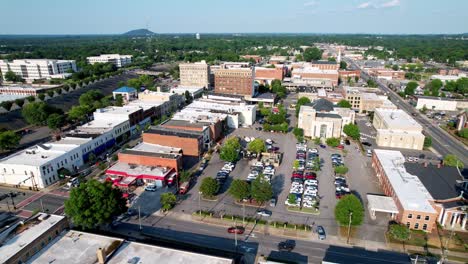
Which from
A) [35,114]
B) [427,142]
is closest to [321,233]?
→ [427,142]

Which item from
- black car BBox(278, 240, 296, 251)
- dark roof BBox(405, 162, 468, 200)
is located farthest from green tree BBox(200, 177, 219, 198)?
dark roof BBox(405, 162, 468, 200)

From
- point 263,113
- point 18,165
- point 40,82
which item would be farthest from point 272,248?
point 40,82

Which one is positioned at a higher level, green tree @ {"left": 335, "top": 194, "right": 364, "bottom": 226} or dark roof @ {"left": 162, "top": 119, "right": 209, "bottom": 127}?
dark roof @ {"left": 162, "top": 119, "right": 209, "bottom": 127}

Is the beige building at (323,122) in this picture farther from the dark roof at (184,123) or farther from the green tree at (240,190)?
the green tree at (240,190)

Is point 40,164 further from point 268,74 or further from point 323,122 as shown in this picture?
point 268,74

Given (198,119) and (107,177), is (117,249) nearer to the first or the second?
(107,177)

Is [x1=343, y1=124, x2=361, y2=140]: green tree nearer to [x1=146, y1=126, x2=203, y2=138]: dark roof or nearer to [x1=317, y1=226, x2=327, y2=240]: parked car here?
[x1=146, y1=126, x2=203, y2=138]: dark roof
